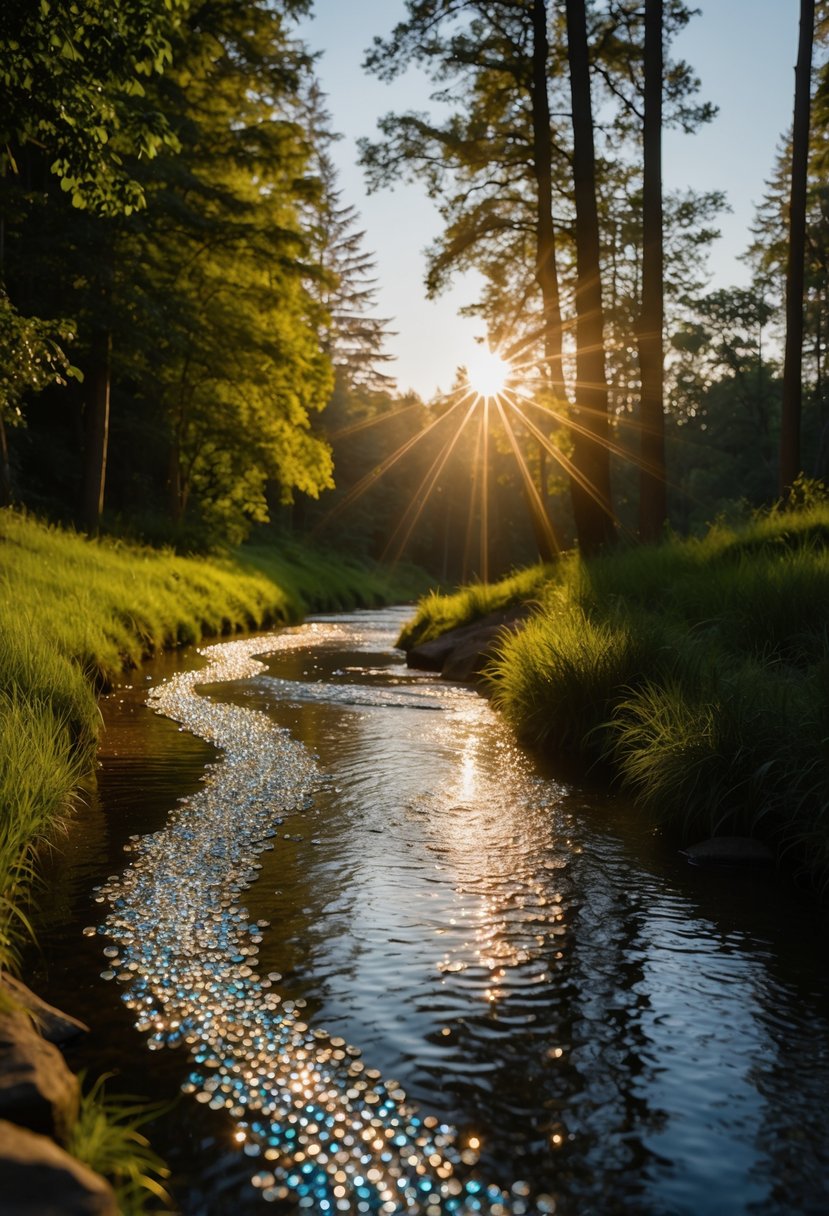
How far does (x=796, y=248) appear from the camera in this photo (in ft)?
52.6

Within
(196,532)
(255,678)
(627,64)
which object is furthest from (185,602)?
(627,64)

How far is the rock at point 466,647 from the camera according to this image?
12047 mm

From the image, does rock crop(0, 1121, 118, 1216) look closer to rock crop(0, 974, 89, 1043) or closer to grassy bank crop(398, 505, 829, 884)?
rock crop(0, 974, 89, 1043)

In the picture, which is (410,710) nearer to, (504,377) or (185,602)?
(185,602)

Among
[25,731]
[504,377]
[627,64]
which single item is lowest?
[25,731]

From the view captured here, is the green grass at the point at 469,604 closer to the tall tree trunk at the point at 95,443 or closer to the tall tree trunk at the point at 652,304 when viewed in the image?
the tall tree trunk at the point at 652,304

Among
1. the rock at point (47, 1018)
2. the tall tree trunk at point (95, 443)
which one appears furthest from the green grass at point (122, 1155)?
the tall tree trunk at point (95, 443)

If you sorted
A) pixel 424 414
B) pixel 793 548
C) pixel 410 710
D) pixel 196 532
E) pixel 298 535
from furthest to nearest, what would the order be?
1. pixel 424 414
2. pixel 298 535
3. pixel 196 532
4. pixel 793 548
5. pixel 410 710

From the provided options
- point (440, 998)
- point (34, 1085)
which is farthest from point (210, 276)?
point (34, 1085)

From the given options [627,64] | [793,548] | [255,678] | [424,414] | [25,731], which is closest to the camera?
[25,731]

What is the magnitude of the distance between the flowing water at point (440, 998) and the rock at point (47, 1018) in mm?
72

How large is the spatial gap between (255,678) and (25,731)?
662cm

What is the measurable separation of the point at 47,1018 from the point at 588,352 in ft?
42.3

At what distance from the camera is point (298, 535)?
43.1 metres
